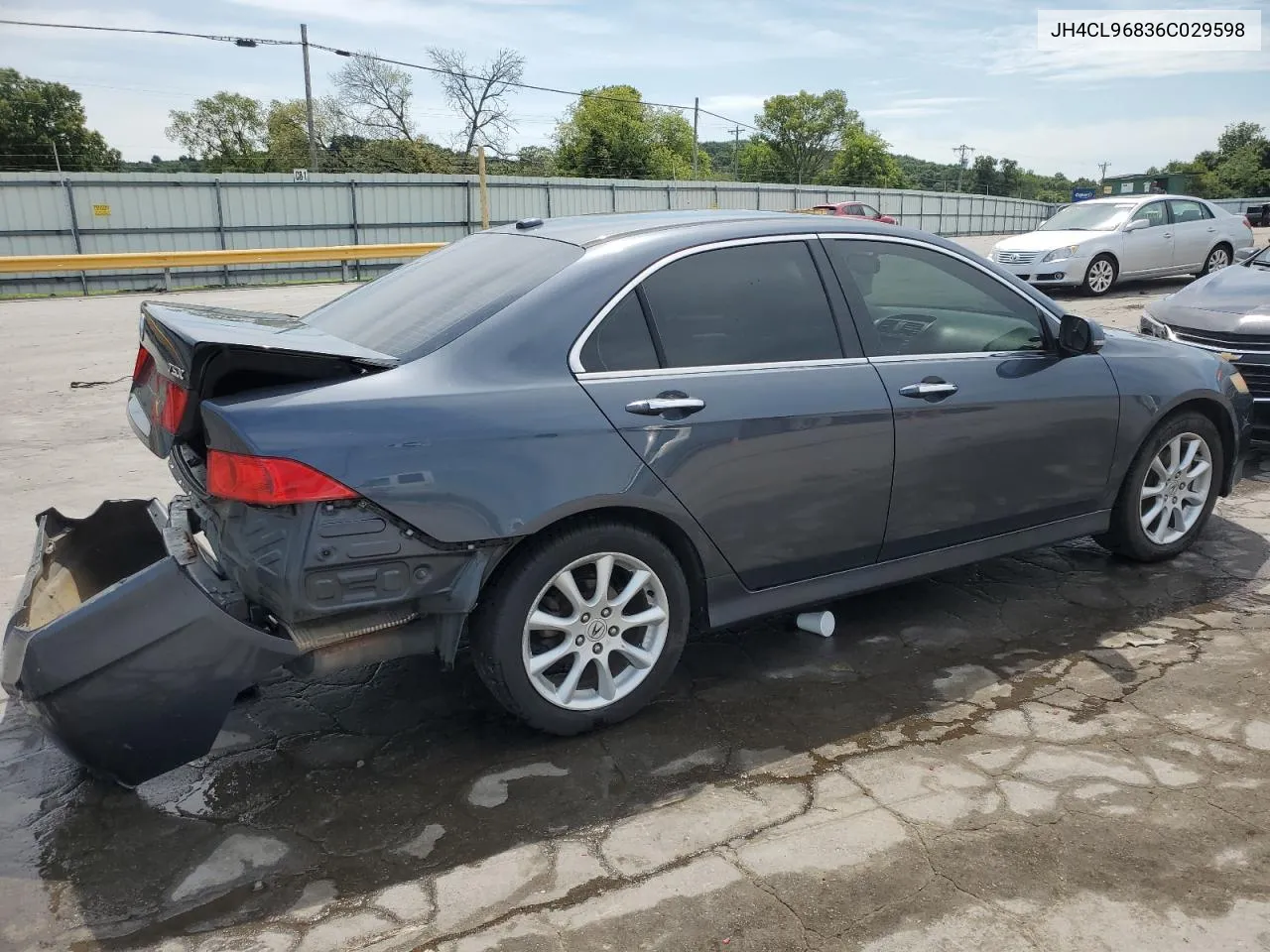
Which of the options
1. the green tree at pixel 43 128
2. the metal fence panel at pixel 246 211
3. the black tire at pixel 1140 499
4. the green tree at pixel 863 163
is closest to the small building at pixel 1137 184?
the metal fence panel at pixel 246 211

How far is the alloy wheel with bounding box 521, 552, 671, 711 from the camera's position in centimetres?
310

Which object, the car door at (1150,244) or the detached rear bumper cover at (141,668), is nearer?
the detached rear bumper cover at (141,668)

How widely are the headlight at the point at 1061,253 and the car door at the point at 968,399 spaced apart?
11.4 m

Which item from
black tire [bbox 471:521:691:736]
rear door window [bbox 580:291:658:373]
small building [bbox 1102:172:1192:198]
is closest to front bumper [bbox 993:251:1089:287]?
rear door window [bbox 580:291:658:373]

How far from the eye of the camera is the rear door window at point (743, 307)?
3.31m

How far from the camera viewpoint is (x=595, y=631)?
318 centimetres

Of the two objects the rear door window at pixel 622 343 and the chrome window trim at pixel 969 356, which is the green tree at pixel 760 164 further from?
the rear door window at pixel 622 343

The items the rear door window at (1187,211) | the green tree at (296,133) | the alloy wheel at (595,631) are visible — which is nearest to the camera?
the alloy wheel at (595,631)

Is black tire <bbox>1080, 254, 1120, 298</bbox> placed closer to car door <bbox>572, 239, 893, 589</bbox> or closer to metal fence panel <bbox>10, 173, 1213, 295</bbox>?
metal fence panel <bbox>10, 173, 1213, 295</bbox>

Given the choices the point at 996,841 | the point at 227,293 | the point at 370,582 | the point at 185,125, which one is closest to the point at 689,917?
the point at 996,841

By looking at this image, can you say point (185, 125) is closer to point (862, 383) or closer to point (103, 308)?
point (103, 308)

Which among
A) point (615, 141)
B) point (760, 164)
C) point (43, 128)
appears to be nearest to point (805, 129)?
point (760, 164)

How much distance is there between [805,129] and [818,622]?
11649 cm

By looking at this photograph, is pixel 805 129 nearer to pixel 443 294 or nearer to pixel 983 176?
pixel 983 176
